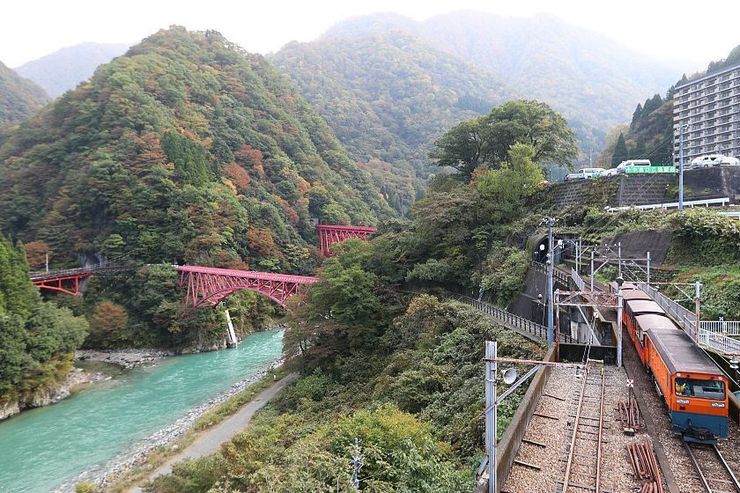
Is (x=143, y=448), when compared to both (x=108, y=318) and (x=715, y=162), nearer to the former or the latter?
(x=108, y=318)

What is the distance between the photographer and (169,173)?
43906mm

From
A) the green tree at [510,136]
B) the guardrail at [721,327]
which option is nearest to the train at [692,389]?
the guardrail at [721,327]

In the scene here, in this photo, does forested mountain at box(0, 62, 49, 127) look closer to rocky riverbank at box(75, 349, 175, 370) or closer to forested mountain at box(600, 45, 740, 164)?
rocky riverbank at box(75, 349, 175, 370)

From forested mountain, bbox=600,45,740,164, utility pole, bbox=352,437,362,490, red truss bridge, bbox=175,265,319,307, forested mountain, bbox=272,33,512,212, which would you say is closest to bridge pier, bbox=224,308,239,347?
red truss bridge, bbox=175,265,319,307

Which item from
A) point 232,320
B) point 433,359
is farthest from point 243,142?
point 433,359

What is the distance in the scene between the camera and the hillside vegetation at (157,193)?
3819cm

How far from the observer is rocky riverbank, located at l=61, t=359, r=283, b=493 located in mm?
16500

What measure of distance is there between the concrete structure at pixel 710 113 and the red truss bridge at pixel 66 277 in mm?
62929

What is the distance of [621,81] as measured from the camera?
159125 mm

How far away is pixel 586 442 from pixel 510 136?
28.1 meters

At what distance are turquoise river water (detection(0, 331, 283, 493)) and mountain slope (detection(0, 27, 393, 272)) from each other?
14.6 meters

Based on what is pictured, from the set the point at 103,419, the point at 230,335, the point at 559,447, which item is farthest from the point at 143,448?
the point at 230,335

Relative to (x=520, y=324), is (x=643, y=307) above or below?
above

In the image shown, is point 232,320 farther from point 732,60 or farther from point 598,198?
point 732,60
